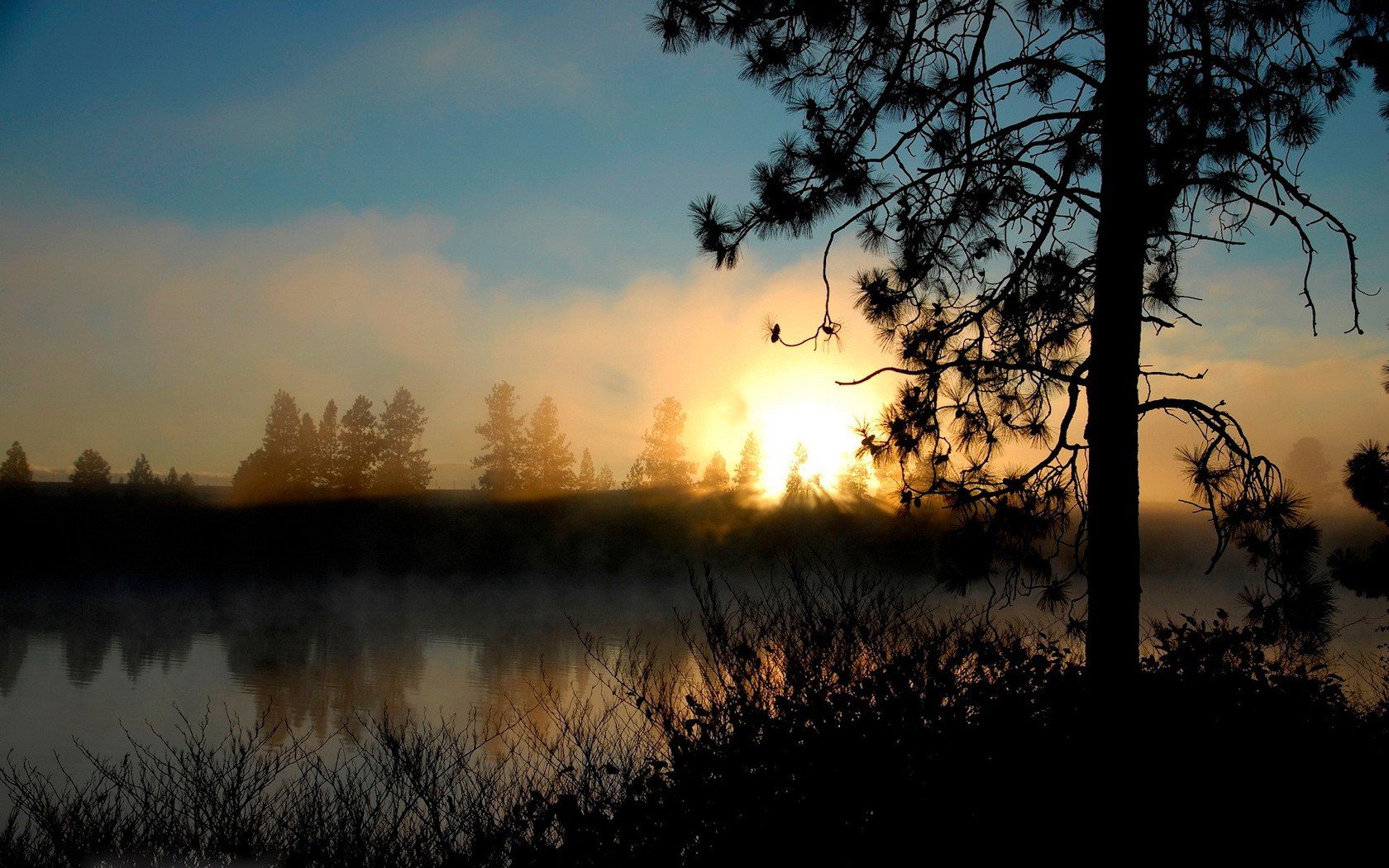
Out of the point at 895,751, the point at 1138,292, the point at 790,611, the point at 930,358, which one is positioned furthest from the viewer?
the point at 790,611

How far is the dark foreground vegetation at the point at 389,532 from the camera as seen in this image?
4569 centimetres

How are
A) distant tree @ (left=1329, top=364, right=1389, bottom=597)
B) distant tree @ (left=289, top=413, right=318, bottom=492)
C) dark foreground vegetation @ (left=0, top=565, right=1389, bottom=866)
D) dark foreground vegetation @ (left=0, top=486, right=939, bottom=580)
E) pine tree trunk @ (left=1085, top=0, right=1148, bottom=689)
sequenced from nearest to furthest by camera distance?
dark foreground vegetation @ (left=0, top=565, right=1389, bottom=866) < pine tree trunk @ (left=1085, top=0, right=1148, bottom=689) < distant tree @ (left=1329, top=364, right=1389, bottom=597) < dark foreground vegetation @ (left=0, top=486, right=939, bottom=580) < distant tree @ (left=289, top=413, right=318, bottom=492)

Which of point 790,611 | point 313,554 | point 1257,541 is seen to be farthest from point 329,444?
point 1257,541

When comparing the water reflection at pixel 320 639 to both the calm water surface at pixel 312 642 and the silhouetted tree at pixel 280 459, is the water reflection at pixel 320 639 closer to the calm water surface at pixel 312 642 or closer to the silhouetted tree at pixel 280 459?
the calm water surface at pixel 312 642

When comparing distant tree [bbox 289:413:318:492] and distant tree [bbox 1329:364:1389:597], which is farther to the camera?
distant tree [bbox 289:413:318:492]

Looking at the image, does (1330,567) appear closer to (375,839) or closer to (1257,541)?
(1257,541)

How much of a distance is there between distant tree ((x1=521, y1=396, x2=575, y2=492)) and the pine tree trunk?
4707 cm

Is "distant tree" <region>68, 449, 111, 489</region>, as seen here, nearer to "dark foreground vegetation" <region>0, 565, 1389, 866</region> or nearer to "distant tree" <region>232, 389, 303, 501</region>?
"distant tree" <region>232, 389, 303, 501</region>

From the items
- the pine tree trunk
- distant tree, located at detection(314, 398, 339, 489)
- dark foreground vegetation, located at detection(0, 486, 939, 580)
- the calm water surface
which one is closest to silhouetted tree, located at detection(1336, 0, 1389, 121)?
the pine tree trunk

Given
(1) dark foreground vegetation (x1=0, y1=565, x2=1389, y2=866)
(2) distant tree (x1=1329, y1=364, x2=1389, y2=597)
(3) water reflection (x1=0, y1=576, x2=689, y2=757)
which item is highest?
(2) distant tree (x1=1329, y1=364, x2=1389, y2=597)

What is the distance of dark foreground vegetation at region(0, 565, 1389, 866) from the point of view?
469 cm

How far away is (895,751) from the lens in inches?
208

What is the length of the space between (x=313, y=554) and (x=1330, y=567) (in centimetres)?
4783

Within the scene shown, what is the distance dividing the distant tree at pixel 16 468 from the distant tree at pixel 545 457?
101 feet
